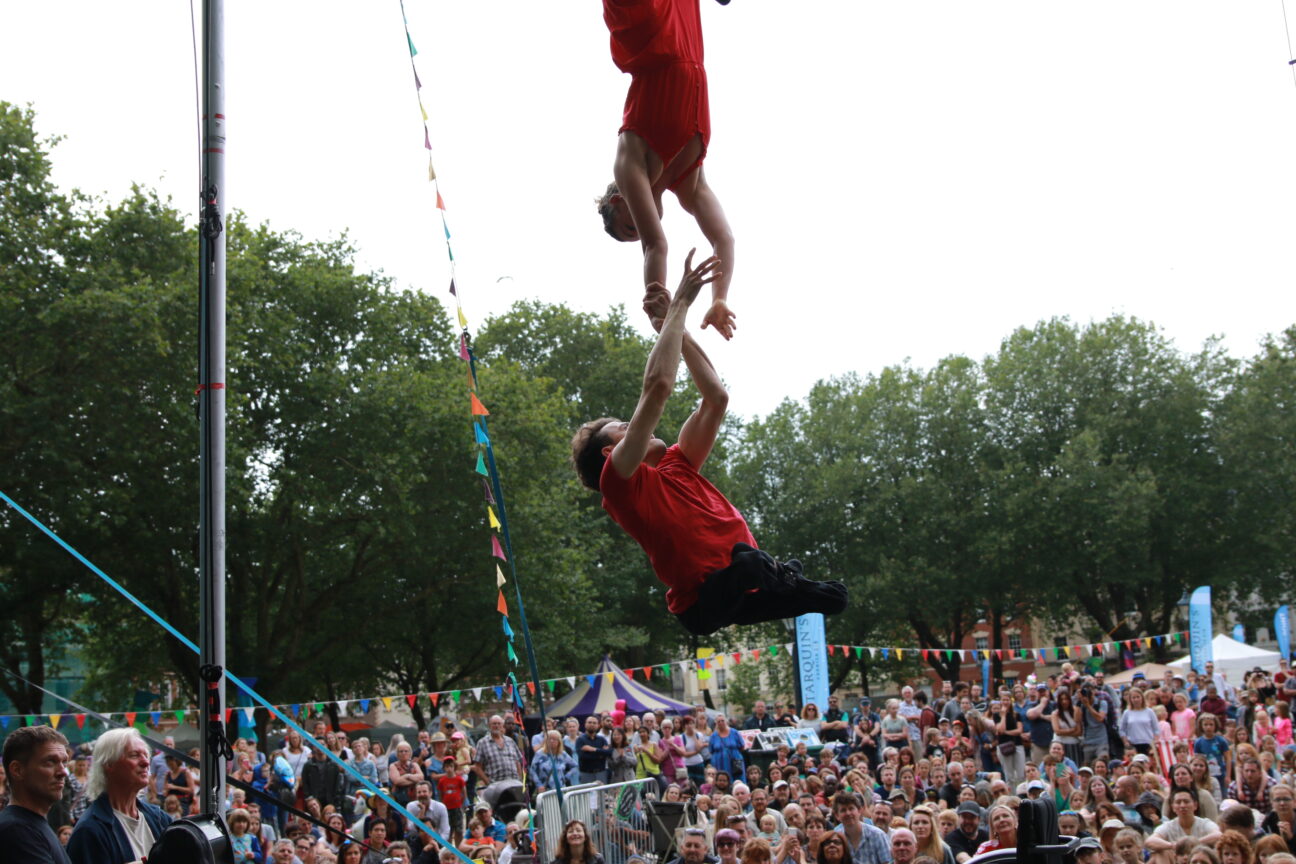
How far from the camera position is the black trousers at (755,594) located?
10.5 ft

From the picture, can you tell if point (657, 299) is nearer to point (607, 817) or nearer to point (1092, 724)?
point (607, 817)

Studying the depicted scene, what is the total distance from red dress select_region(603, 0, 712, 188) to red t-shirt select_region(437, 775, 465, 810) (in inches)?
316

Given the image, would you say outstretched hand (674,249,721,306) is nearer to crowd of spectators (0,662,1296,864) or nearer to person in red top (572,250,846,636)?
person in red top (572,250,846,636)

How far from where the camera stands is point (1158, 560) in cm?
2834

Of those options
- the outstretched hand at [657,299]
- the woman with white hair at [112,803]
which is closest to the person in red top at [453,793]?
the woman with white hair at [112,803]

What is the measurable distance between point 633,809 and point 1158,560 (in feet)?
75.9

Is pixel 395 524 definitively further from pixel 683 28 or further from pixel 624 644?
pixel 683 28

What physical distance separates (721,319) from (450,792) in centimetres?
781

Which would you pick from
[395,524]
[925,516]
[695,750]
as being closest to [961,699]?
[695,750]

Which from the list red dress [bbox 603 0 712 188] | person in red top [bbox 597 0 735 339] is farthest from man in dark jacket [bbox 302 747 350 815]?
red dress [bbox 603 0 712 188]

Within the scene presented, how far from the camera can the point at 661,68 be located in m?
3.26

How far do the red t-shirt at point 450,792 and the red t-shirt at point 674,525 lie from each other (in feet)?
24.5

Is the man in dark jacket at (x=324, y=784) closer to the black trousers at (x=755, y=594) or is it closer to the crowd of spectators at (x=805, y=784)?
the crowd of spectators at (x=805, y=784)

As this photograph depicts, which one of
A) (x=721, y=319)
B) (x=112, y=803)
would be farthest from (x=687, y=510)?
(x=112, y=803)
